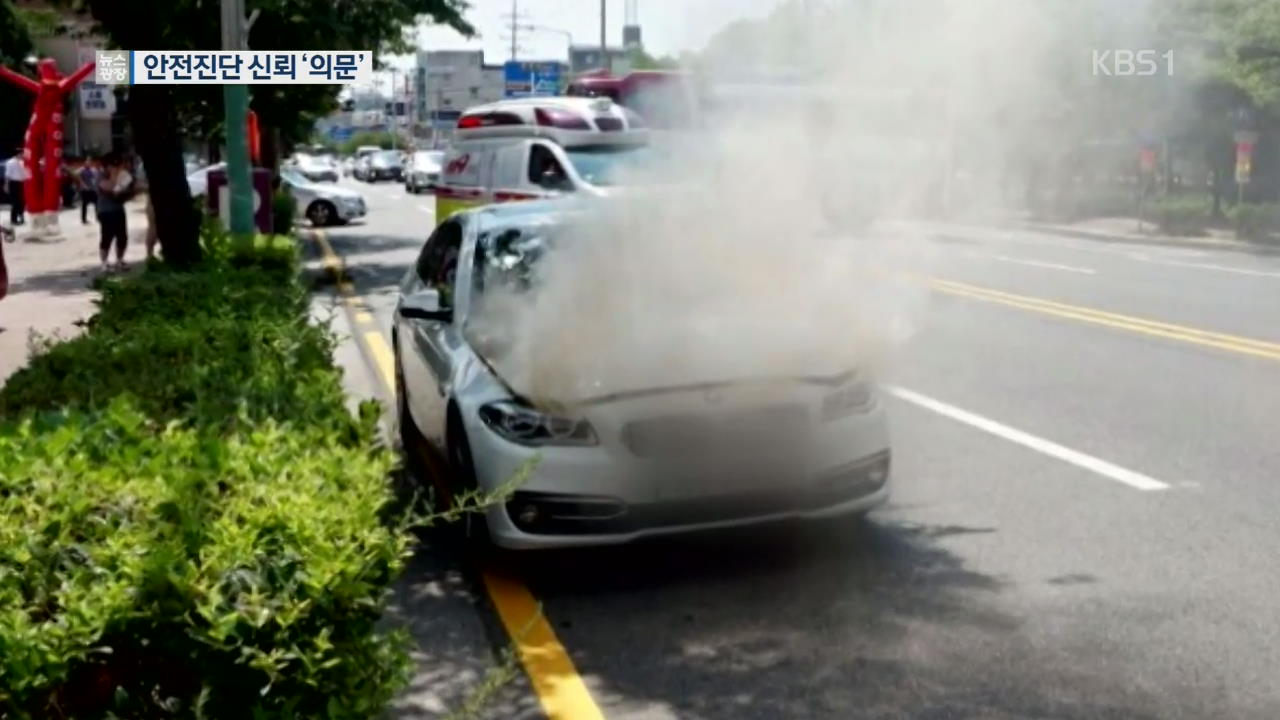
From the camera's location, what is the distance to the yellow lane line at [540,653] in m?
5.09

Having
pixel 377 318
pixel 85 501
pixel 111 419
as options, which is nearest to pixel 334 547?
pixel 85 501

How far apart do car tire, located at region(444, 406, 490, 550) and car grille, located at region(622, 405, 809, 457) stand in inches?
28.2

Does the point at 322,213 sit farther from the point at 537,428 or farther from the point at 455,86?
the point at 537,428

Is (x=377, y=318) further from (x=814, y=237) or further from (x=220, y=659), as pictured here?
(x=220, y=659)

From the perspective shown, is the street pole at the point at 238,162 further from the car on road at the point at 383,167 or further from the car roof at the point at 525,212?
the car on road at the point at 383,167

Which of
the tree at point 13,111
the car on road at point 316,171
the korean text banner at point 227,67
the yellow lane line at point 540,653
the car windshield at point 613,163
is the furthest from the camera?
the car on road at point 316,171

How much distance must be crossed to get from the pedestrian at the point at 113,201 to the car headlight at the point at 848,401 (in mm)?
16013

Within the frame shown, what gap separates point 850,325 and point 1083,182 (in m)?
5.79

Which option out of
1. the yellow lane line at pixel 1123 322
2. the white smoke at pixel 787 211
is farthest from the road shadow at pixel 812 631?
the yellow lane line at pixel 1123 322

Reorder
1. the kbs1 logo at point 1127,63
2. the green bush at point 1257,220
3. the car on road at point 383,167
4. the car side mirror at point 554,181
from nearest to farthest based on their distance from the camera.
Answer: the kbs1 logo at point 1127,63, the car side mirror at point 554,181, the green bush at point 1257,220, the car on road at point 383,167

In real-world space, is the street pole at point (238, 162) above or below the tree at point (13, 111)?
below

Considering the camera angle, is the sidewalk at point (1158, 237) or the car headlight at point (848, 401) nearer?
the car headlight at point (848, 401)

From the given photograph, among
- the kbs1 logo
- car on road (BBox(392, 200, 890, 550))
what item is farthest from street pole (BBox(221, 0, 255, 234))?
the kbs1 logo

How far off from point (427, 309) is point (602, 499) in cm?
187
